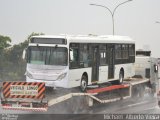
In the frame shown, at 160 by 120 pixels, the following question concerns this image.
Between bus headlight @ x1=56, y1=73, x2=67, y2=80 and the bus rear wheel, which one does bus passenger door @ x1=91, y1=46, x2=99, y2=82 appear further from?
bus headlight @ x1=56, y1=73, x2=67, y2=80

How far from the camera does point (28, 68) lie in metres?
19.0

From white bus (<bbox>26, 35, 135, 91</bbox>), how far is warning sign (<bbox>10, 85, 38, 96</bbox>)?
1.79 meters

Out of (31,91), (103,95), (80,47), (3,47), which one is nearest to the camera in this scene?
(31,91)

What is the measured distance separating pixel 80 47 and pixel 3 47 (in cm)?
5427

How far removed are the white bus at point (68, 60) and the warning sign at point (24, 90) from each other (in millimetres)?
1790

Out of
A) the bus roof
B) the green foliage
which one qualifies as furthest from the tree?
the bus roof

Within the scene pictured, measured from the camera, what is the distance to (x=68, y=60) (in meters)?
18.4

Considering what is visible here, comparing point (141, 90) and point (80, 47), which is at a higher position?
point (80, 47)

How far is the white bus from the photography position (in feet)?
60.5

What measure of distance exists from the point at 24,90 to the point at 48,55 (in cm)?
242

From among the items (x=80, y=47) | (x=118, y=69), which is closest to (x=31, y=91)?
(x=80, y=47)

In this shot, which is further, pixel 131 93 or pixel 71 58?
pixel 131 93

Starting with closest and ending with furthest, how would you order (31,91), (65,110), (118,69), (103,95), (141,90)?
(31,91), (65,110), (103,95), (118,69), (141,90)

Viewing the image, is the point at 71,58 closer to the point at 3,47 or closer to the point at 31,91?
the point at 31,91
